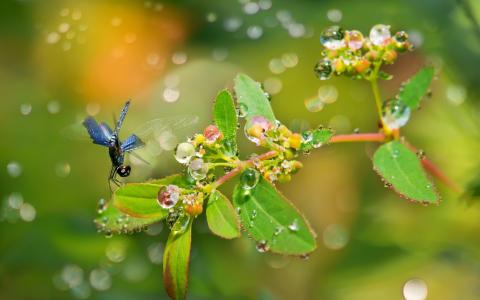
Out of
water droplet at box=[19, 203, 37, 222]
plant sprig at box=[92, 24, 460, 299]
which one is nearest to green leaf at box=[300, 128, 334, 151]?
plant sprig at box=[92, 24, 460, 299]

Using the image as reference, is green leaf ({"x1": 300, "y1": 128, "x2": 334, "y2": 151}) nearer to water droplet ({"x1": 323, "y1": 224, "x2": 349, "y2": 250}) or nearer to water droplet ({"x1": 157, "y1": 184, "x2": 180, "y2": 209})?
water droplet ({"x1": 157, "y1": 184, "x2": 180, "y2": 209})

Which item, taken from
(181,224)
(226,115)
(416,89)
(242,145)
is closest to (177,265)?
(181,224)

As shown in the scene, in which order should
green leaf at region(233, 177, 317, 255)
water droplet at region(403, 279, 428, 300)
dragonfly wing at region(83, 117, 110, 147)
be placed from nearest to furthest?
1. green leaf at region(233, 177, 317, 255)
2. dragonfly wing at region(83, 117, 110, 147)
3. water droplet at region(403, 279, 428, 300)

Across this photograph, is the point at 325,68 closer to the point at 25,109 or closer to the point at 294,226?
the point at 294,226

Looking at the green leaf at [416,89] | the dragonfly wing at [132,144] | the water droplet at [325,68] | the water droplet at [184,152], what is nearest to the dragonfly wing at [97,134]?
the dragonfly wing at [132,144]

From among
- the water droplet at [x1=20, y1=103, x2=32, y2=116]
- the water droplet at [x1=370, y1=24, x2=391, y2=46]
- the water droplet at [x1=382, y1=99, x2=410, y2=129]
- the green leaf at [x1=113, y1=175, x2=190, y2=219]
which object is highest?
the water droplet at [x1=370, y1=24, x2=391, y2=46]

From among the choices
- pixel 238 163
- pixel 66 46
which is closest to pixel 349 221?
pixel 238 163

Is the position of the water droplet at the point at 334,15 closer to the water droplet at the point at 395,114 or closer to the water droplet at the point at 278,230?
the water droplet at the point at 395,114
